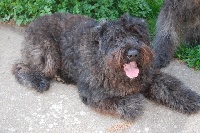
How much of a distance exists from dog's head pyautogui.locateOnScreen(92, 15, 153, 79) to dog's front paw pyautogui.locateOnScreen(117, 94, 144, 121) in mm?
364

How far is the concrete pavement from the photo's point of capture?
492cm

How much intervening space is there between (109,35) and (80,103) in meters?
1.11

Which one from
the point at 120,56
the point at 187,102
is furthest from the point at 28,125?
the point at 187,102

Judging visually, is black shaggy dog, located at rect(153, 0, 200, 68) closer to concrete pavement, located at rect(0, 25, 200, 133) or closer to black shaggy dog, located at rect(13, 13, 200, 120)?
concrete pavement, located at rect(0, 25, 200, 133)

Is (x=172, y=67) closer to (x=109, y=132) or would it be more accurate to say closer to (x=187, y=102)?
(x=187, y=102)

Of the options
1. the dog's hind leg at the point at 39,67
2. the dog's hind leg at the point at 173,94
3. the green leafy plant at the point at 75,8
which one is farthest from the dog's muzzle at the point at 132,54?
the green leafy plant at the point at 75,8

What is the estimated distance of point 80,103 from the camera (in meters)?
5.36

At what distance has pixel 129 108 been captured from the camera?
4965 mm

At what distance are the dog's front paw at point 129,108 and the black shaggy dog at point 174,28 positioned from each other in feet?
3.51

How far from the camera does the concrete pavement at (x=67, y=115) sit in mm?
4922

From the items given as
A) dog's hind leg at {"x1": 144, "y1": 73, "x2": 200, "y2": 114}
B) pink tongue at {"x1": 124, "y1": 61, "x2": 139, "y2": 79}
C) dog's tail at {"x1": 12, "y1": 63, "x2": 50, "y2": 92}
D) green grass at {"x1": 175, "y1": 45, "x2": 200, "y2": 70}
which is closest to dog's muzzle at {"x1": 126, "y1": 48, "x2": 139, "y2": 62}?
pink tongue at {"x1": 124, "y1": 61, "x2": 139, "y2": 79}

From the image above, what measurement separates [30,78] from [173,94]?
192 centimetres

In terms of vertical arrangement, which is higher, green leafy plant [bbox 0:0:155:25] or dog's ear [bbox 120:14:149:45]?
dog's ear [bbox 120:14:149:45]

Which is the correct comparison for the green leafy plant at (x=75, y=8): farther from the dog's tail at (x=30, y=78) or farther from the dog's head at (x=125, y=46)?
the dog's head at (x=125, y=46)
